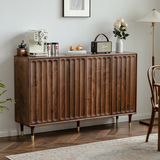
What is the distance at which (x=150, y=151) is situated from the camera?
A: 3.53 meters

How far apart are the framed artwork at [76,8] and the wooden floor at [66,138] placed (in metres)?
1.62

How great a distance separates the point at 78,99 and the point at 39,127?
0.69 meters

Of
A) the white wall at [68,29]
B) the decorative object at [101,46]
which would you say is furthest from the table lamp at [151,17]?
the decorative object at [101,46]

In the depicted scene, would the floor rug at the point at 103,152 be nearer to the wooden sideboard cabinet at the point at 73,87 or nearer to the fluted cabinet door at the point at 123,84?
the wooden sideboard cabinet at the point at 73,87

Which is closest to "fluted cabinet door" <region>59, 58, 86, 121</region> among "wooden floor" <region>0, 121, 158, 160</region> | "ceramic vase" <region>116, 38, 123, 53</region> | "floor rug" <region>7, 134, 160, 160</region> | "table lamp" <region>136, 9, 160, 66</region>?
"wooden floor" <region>0, 121, 158, 160</region>

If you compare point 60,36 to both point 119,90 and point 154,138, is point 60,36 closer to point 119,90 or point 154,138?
point 119,90

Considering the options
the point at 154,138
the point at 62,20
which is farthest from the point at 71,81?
the point at 154,138

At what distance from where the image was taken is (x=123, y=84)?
4.46m

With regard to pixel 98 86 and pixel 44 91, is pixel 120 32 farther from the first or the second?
pixel 44 91

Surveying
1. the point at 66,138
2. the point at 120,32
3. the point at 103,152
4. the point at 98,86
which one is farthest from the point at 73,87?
the point at 120,32

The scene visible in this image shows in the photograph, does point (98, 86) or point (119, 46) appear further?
point (119, 46)

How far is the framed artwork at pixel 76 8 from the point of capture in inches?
172

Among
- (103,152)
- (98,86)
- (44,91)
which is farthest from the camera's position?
(98,86)

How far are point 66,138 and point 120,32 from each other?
1707 mm
